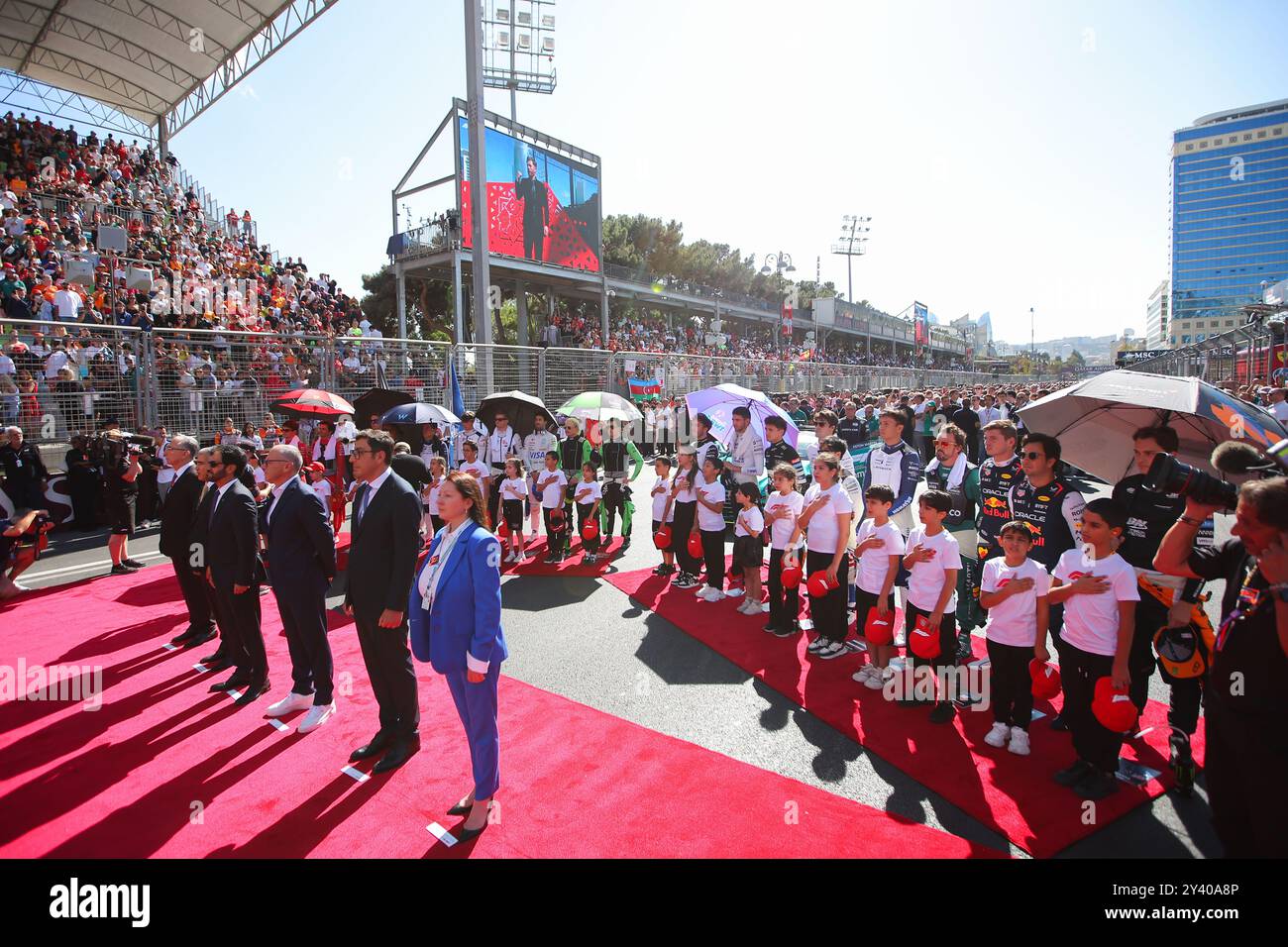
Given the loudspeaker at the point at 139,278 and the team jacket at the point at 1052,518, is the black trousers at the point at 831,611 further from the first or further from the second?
the loudspeaker at the point at 139,278

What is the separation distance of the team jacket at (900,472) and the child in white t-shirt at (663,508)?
271cm

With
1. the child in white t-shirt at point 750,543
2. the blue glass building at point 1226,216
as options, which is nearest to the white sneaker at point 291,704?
the child in white t-shirt at point 750,543

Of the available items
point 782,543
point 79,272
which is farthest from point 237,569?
point 79,272

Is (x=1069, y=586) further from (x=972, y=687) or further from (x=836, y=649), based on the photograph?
(x=836, y=649)

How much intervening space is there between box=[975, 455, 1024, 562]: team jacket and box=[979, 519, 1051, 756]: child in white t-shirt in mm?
762

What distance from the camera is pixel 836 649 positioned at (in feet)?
19.1

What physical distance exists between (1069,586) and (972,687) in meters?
1.66

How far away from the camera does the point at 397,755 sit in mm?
4160

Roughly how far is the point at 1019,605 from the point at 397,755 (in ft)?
13.5

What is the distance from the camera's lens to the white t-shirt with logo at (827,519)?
5566mm

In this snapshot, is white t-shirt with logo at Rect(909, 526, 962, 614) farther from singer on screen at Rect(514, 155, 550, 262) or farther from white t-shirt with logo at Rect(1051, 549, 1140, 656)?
singer on screen at Rect(514, 155, 550, 262)

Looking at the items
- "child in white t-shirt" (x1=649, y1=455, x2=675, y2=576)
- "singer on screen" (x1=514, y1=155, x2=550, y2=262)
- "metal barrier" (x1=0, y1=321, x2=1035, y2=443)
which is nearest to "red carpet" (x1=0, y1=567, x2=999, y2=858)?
"child in white t-shirt" (x1=649, y1=455, x2=675, y2=576)

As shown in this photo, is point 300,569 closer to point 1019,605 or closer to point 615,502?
point 1019,605
